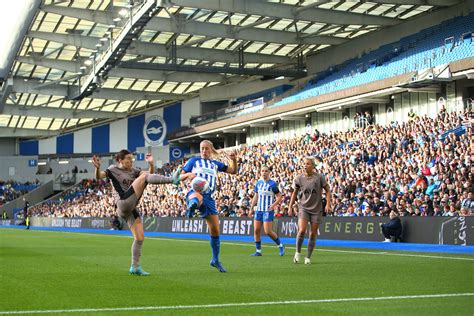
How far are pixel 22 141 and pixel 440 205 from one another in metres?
72.8

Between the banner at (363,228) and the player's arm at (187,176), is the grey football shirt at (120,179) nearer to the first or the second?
the player's arm at (187,176)

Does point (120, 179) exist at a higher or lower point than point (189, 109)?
lower

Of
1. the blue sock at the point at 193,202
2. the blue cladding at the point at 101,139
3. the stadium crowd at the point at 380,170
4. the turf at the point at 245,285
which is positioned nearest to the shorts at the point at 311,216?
the turf at the point at 245,285

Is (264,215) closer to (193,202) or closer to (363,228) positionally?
(193,202)

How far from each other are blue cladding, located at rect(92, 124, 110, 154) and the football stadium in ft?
0.69

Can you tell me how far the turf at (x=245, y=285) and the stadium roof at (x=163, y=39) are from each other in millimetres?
22848

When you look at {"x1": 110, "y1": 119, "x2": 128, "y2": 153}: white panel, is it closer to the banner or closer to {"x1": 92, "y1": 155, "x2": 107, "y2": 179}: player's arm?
the banner

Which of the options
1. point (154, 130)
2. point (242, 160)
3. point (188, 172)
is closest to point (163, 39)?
point (242, 160)

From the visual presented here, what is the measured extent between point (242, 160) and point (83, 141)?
39504 mm

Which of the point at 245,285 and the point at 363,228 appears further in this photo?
the point at 363,228

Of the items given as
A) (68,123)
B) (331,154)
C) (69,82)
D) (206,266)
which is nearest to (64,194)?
(68,123)

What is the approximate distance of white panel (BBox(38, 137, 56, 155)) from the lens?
89.7 metres

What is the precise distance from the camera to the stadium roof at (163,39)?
43.6m

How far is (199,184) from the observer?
12.7m
